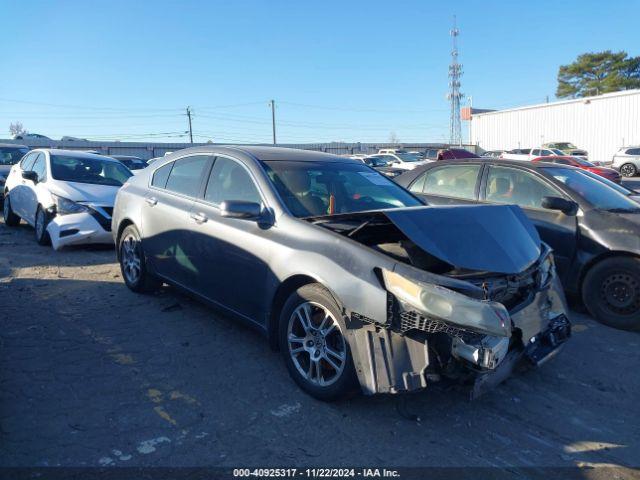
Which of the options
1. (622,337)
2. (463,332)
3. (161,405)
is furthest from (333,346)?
(622,337)

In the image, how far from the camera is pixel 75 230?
299 inches

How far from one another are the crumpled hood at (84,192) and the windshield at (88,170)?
30 cm

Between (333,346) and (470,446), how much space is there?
3.29 feet

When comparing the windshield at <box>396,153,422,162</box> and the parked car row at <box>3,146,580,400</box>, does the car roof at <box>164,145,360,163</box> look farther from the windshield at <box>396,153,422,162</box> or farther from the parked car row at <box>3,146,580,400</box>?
the windshield at <box>396,153,422,162</box>

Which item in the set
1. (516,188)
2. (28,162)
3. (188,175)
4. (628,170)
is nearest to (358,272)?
(188,175)

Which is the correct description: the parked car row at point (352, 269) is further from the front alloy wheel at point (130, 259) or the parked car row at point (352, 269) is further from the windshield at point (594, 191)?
the windshield at point (594, 191)

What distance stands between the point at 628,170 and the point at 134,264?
30.3 meters

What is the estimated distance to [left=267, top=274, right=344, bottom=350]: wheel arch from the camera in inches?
137

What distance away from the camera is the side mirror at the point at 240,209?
147 inches

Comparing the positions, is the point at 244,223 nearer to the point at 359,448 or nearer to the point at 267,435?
the point at 267,435

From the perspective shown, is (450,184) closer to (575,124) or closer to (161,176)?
(161,176)

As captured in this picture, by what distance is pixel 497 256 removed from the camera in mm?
3268

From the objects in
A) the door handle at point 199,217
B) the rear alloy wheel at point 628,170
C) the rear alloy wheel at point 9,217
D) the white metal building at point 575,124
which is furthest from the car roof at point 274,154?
the white metal building at point 575,124

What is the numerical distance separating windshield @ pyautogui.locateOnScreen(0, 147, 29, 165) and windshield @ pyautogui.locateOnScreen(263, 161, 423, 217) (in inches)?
458
